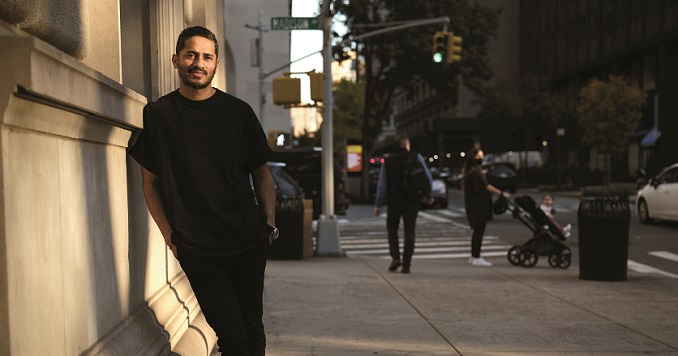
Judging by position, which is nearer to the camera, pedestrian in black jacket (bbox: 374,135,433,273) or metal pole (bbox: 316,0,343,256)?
pedestrian in black jacket (bbox: 374,135,433,273)

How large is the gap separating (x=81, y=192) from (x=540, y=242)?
1062 centimetres

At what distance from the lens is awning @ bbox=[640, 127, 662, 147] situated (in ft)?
155

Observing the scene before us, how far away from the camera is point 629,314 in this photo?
25.0 feet

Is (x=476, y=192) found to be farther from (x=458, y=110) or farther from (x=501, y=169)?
(x=458, y=110)

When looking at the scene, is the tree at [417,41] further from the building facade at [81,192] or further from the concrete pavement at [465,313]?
the building facade at [81,192]

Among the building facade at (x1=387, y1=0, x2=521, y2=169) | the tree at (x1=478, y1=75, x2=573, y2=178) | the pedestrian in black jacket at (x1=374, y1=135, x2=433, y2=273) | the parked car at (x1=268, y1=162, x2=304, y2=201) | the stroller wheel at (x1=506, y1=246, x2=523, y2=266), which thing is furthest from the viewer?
the building facade at (x1=387, y1=0, x2=521, y2=169)

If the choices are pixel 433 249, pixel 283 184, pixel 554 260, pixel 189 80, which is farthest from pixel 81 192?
pixel 433 249

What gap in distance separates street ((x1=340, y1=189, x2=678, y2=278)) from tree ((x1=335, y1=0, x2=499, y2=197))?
11.2 metres

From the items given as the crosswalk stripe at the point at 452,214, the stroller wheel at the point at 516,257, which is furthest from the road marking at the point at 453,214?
the stroller wheel at the point at 516,257

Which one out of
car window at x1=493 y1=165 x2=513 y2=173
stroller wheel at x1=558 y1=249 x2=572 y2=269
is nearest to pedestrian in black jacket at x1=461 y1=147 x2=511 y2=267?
stroller wheel at x1=558 y1=249 x2=572 y2=269

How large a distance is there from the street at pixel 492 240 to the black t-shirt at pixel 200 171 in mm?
10045

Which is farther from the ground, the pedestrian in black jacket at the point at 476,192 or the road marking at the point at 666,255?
the pedestrian in black jacket at the point at 476,192

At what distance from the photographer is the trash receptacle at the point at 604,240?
1065 centimetres

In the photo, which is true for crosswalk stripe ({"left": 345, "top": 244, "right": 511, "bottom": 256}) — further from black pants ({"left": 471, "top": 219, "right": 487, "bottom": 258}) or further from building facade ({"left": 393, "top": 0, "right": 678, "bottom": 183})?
building facade ({"left": 393, "top": 0, "right": 678, "bottom": 183})
